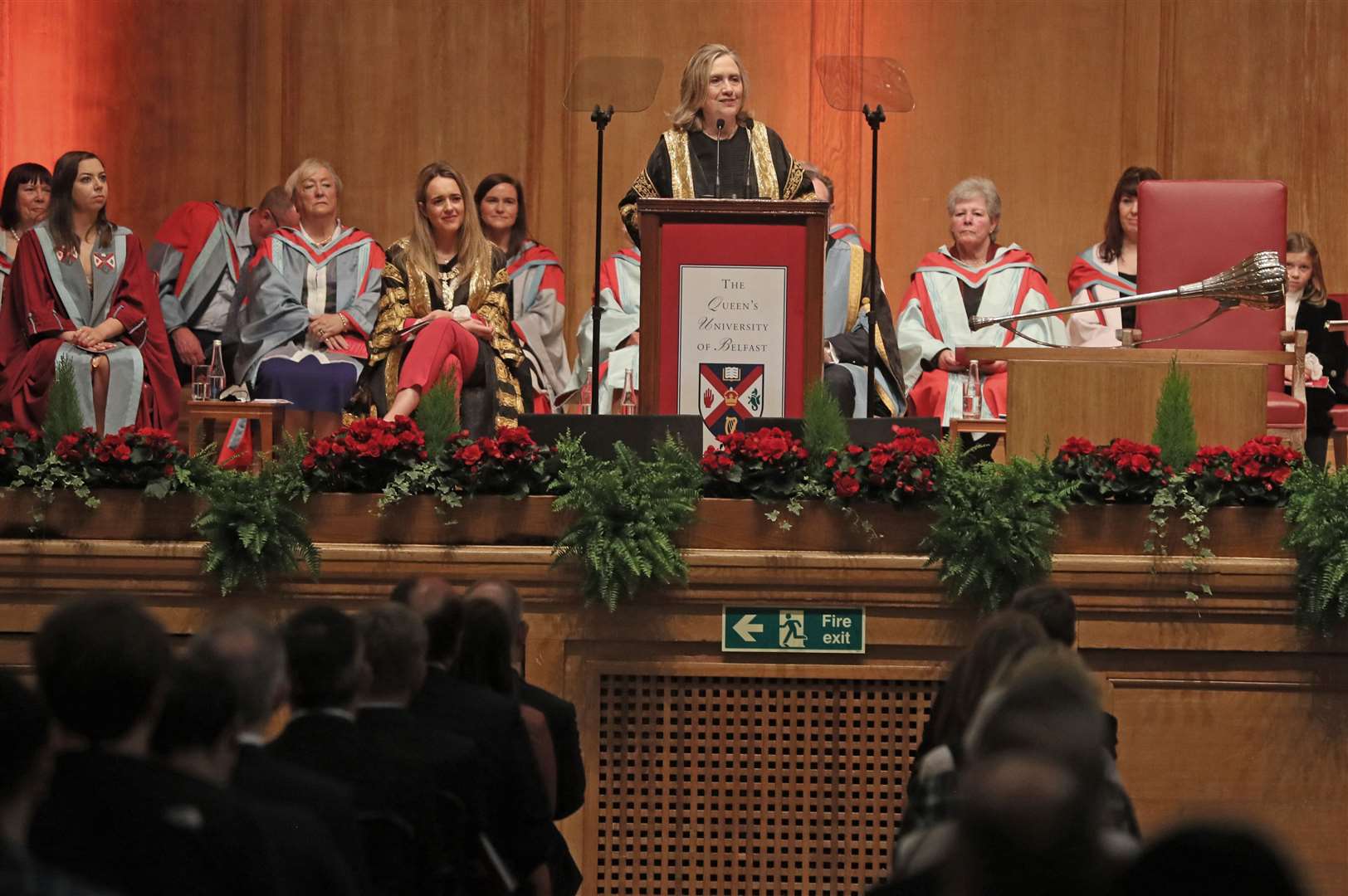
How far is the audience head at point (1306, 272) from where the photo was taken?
8594 mm

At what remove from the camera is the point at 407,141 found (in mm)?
10148

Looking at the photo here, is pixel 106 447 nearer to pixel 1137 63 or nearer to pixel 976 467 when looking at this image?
pixel 976 467

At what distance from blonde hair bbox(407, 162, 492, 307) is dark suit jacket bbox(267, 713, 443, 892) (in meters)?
5.17

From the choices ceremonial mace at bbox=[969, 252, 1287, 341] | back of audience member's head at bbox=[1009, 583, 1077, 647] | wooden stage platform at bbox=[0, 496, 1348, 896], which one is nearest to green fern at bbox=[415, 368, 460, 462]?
wooden stage platform at bbox=[0, 496, 1348, 896]

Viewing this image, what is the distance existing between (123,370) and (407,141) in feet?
8.69

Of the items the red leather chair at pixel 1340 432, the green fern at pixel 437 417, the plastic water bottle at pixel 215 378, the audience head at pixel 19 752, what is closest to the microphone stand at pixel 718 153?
the green fern at pixel 437 417

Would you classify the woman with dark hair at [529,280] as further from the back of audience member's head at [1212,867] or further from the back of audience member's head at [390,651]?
the back of audience member's head at [1212,867]

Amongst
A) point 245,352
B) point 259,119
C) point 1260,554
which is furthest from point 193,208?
point 1260,554

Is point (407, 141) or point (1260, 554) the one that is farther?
point (407, 141)

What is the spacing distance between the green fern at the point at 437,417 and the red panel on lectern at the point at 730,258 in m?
0.73

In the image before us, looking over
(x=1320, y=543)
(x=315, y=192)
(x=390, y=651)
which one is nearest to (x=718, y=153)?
(x=315, y=192)

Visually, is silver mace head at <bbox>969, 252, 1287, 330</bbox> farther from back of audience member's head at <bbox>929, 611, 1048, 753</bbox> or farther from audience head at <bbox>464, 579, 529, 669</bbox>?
back of audience member's head at <bbox>929, 611, 1048, 753</bbox>

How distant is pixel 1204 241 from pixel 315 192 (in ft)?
13.0

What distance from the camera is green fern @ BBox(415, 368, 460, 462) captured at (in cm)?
553
